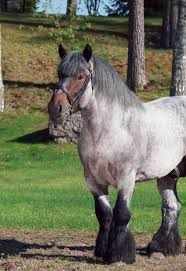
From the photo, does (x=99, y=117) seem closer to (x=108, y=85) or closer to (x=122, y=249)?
(x=108, y=85)

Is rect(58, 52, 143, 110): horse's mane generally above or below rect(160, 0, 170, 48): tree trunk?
above

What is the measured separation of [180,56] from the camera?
20.3 metres

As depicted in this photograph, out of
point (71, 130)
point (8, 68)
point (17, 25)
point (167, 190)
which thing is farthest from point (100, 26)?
point (167, 190)

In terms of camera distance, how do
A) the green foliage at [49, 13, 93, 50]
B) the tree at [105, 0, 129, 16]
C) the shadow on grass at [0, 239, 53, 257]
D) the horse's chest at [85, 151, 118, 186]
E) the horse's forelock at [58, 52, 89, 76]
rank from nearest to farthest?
the horse's forelock at [58, 52, 89, 76]
the horse's chest at [85, 151, 118, 186]
the shadow on grass at [0, 239, 53, 257]
the green foliage at [49, 13, 93, 50]
the tree at [105, 0, 129, 16]

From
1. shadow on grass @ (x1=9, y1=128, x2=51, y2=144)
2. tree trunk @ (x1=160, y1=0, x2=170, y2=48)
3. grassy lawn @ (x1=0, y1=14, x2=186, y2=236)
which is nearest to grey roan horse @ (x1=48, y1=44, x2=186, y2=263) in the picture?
grassy lawn @ (x1=0, y1=14, x2=186, y2=236)

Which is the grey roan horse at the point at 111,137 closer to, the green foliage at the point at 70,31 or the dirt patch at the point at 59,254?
→ the dirt patch at the point at 59,254

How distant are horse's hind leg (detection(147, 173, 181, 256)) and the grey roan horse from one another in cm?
60

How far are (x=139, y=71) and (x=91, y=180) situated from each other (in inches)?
773

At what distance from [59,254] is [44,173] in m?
8.84

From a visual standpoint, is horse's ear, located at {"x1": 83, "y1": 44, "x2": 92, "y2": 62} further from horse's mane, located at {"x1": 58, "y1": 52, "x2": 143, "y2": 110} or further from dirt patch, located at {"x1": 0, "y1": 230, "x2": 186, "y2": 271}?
dirt patch, located at {"x1": 0, "y1": 230, "x2": 186, "y2": 271}

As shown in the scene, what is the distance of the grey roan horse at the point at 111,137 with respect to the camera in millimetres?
6973

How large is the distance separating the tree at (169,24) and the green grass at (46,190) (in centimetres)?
1096

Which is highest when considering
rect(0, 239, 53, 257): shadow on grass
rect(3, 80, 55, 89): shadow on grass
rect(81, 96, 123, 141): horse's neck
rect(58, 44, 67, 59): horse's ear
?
rect(58, 44, 67, 59): horse's ear

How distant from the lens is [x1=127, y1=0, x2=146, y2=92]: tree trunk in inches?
1040
